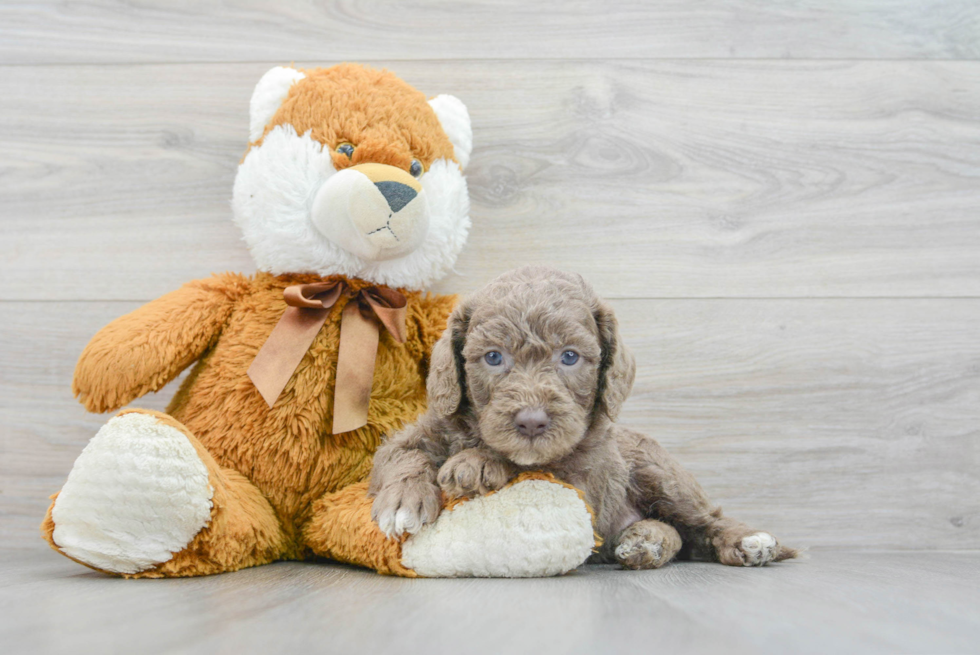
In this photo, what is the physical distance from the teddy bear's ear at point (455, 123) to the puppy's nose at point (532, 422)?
65cm

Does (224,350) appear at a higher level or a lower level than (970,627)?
higher

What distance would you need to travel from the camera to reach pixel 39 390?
1.59 m

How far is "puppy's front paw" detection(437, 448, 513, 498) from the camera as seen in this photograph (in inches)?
41.2

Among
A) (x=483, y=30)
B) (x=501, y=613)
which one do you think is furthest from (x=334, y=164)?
(x=501, y=613)

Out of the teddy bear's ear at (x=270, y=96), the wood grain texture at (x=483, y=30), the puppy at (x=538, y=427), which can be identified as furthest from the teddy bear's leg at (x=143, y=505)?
the wood grain texture at (x=483, y=30)

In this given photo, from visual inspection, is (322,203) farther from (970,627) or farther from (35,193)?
(970,627)

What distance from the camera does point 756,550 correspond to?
3.94ft

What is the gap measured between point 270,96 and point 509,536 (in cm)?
90

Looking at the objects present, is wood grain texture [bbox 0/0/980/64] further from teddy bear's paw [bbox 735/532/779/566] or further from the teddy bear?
teddy bear's paw [bbox 735/532/779/566]

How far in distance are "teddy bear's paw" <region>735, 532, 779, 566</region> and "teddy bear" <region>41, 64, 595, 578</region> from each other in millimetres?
356

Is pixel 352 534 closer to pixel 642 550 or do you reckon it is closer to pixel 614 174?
pixel 642 550

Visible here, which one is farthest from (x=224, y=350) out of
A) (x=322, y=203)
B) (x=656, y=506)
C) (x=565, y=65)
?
(x=565, y=65)

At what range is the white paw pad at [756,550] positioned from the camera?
1.20 meters

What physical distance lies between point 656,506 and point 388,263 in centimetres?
64
